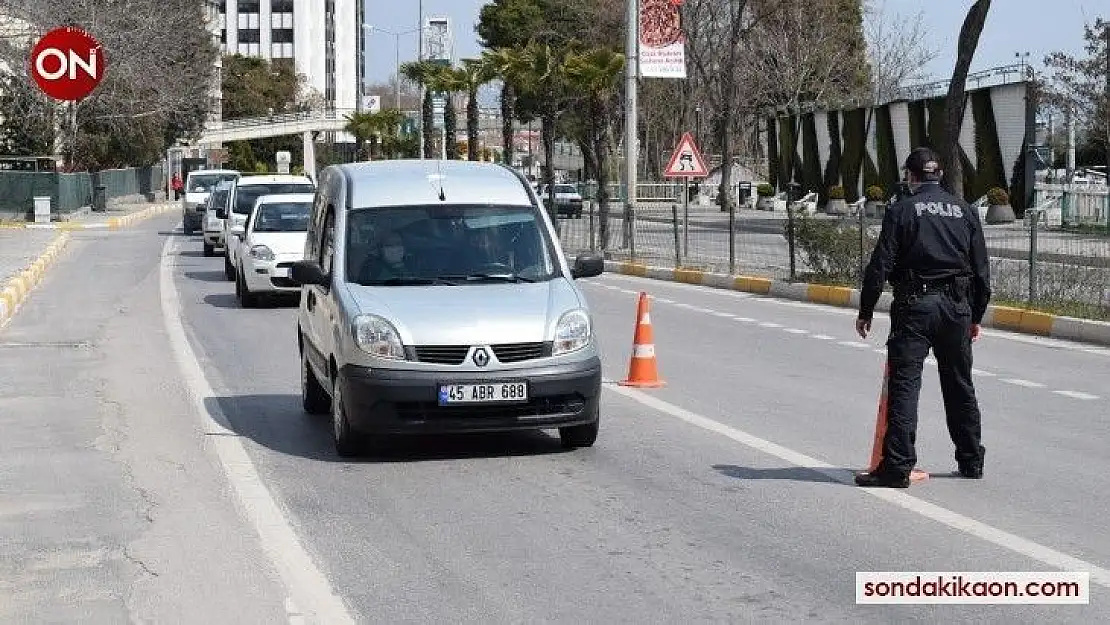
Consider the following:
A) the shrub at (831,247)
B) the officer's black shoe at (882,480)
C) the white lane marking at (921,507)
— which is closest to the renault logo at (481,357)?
the white lane marking at (921,507)

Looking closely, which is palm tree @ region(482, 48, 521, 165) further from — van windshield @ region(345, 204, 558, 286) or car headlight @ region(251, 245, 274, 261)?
van windshield @ region(345, 204, 558, 286)

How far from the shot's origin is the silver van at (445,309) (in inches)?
413

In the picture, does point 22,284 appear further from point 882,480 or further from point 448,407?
point 882,480

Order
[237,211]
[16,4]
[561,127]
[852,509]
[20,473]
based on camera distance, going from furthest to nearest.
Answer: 1. [561,127]
2. [16,4]
3. [237,211]
4. [20,473]
5. [852,509]

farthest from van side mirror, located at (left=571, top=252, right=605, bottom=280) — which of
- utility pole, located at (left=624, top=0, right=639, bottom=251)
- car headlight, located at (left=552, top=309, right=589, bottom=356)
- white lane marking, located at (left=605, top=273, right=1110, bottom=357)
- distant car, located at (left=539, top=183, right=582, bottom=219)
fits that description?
distant car, located at (left=539, top=183, right=582, bottom=219)

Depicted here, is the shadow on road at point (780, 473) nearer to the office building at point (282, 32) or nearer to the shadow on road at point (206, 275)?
the shadow on road at point (206, 275)

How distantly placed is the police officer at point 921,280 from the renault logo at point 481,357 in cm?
235

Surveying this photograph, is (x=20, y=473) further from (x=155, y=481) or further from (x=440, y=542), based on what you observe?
(x=440, y=542)

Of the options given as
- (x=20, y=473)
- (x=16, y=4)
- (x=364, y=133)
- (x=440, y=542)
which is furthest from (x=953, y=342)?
(x=364, y=133)

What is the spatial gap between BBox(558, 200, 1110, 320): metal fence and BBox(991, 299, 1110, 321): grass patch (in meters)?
0.02

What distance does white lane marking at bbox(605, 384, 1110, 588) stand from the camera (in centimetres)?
767

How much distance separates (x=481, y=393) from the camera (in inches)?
412

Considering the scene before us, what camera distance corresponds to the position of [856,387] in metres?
14.8

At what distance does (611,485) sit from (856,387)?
210 inches
